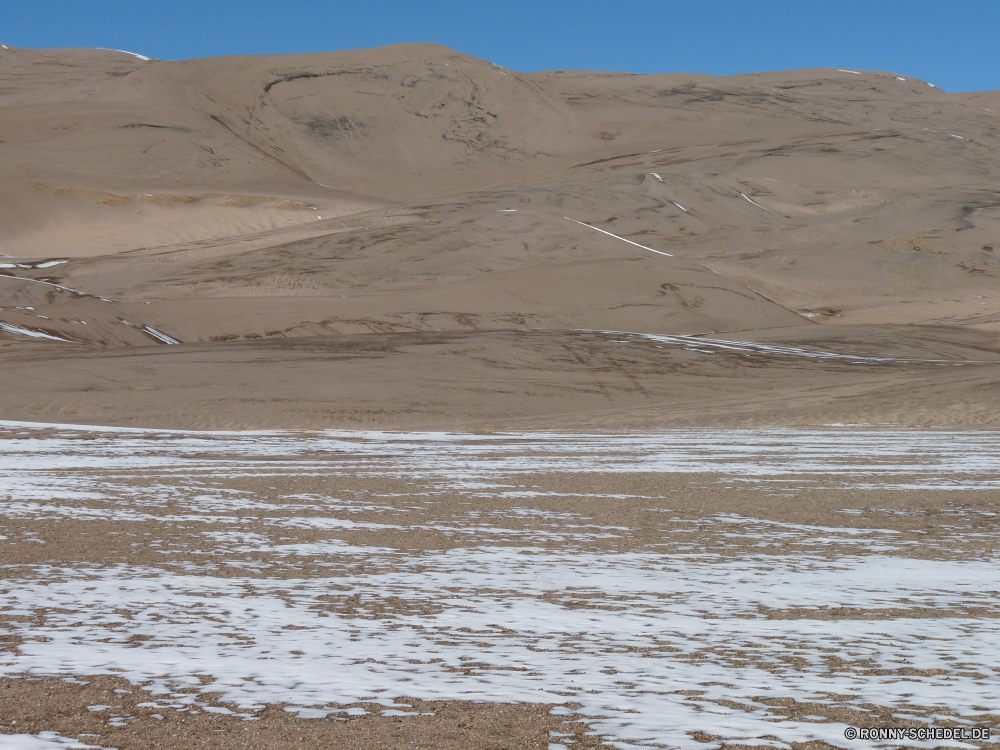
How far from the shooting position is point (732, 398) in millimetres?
20688

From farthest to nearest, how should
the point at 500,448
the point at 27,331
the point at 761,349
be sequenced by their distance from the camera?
the point at 761,349, the point at 27,331, the point at 500,448

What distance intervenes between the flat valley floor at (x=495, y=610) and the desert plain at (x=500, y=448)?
0.09 feet

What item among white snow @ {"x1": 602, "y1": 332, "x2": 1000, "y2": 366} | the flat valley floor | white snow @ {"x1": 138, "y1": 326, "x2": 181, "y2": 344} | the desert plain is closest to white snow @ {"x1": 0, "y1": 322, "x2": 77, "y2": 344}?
the desert plain

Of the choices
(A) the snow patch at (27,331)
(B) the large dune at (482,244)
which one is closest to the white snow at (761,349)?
(B) the large dune at (482,244)

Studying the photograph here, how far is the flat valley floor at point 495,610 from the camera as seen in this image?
149 inches

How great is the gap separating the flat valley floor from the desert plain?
0.03 metres

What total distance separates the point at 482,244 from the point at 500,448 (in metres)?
23.0

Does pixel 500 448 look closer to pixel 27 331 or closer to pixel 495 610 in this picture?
pixel 495 610

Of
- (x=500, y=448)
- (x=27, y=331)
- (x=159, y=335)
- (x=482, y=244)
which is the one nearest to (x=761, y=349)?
(x=500, y=448)

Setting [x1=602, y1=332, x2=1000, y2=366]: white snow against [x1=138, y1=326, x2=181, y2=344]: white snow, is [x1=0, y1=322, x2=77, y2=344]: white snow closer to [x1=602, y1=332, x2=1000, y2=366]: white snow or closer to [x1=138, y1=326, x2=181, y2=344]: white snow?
[x1=138, y1=326, x2=181, y2=344]: white snow

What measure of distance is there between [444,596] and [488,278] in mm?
27794

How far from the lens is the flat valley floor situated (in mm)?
3787

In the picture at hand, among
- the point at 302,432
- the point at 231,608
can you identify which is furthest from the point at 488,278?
the point at 231,608

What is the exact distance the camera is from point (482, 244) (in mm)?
37344
